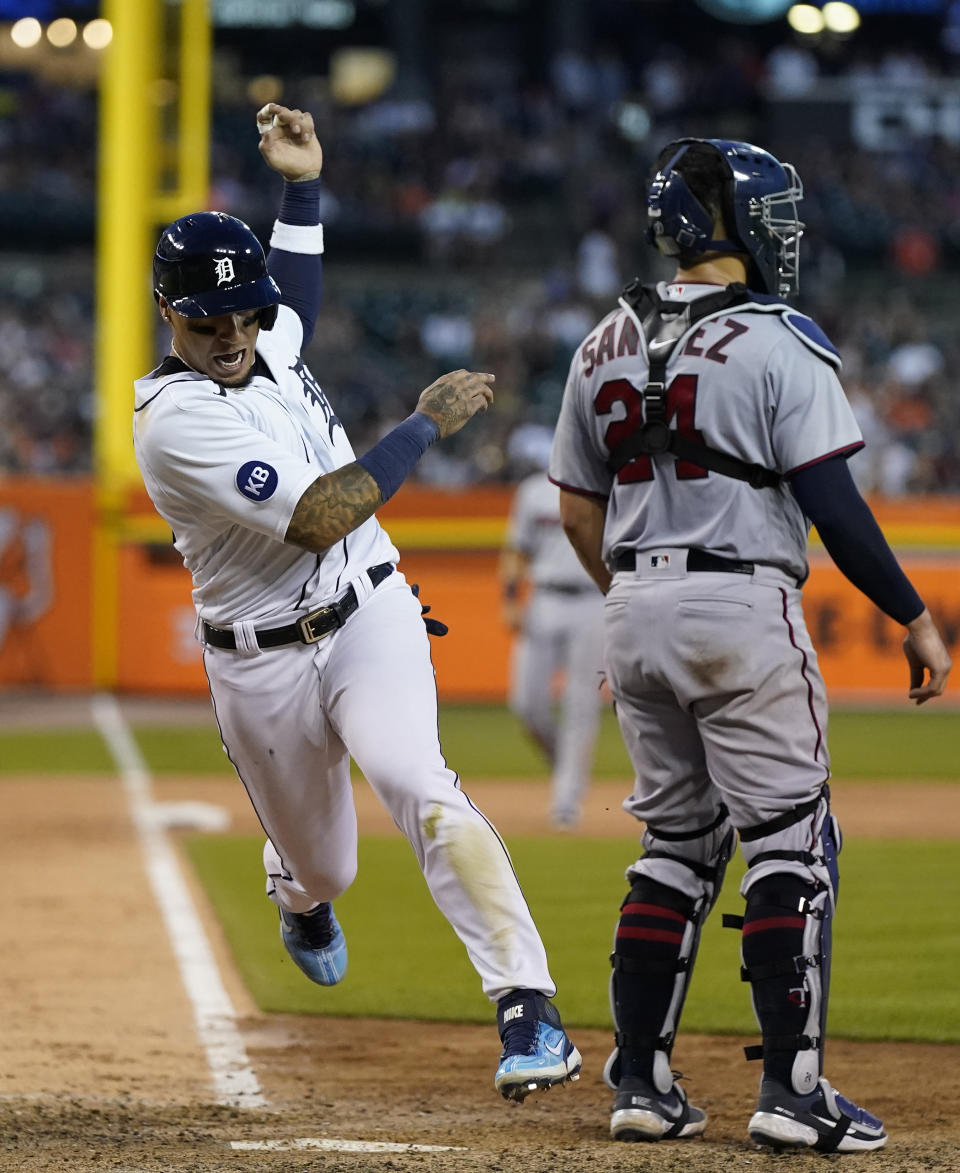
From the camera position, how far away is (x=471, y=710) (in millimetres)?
16922

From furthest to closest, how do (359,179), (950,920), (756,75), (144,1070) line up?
1. (756,75)
2. (359,179)
3. (950,920)
4. (144,1070)

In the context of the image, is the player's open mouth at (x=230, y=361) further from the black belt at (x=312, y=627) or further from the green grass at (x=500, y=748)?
the green grass at (x=500, y=748)

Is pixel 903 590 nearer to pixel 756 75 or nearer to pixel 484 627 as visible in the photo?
pixel 484 627

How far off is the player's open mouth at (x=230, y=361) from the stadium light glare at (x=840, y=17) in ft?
86.4

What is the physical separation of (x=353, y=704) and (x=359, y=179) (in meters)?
25.0

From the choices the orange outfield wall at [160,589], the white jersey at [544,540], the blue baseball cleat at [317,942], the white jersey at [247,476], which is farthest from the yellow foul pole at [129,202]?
the white jersey at [247,476]

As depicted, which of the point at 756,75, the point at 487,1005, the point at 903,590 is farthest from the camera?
the point at 756,75

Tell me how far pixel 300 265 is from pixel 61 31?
2389cm

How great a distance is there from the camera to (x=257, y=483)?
4.03 metres

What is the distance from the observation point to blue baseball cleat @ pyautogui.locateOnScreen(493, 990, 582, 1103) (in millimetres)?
3801

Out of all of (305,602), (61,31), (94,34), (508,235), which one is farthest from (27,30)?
(305,602)

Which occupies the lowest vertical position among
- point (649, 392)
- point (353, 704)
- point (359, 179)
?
point (353, 704)

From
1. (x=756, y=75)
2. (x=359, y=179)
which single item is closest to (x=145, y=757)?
(x=359, y=179)

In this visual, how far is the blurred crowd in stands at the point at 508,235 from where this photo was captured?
23.4m
